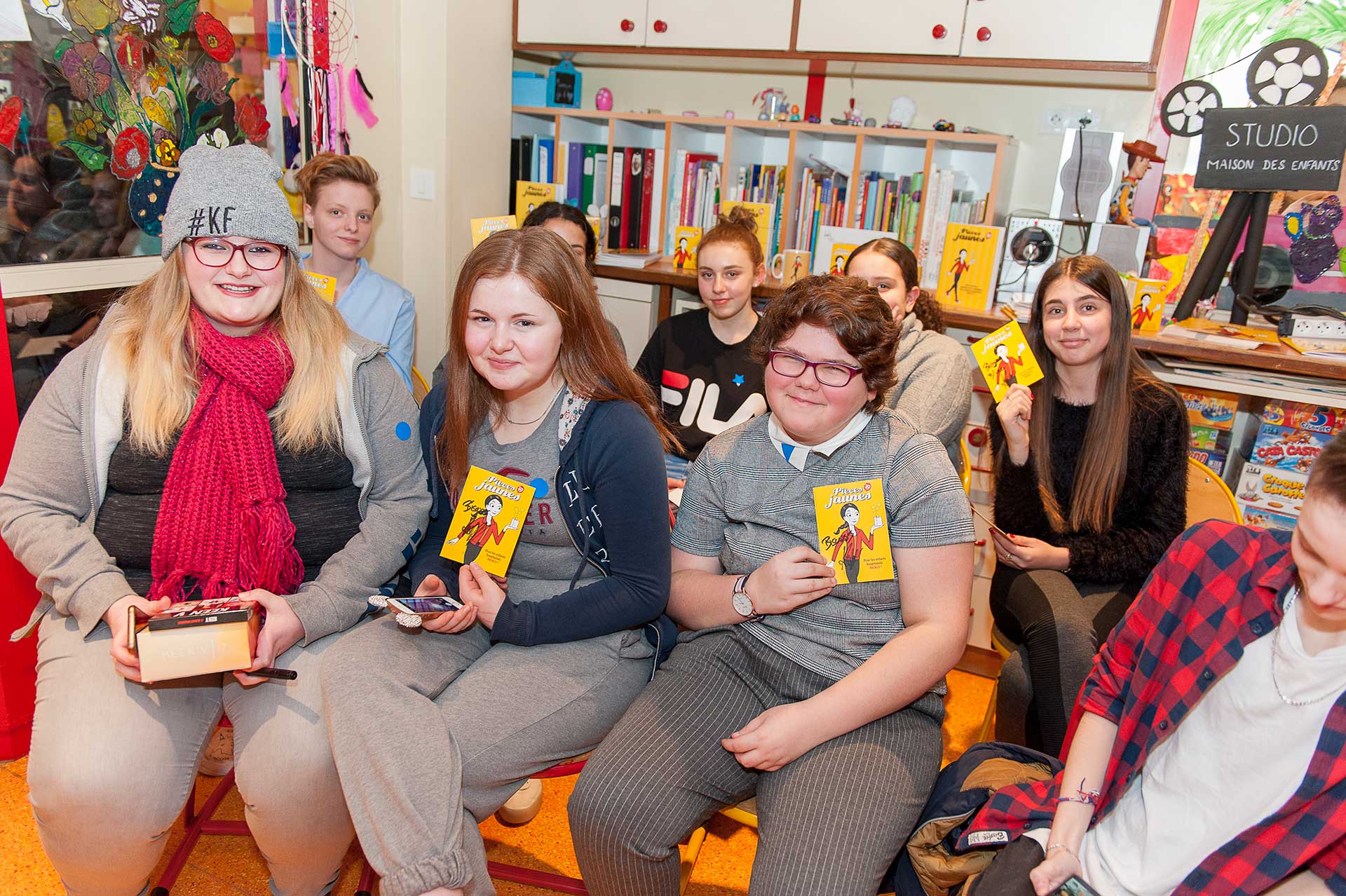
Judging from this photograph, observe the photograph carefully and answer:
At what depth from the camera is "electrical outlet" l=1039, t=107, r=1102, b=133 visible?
3188 mm

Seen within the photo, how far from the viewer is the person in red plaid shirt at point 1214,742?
40.1 inches

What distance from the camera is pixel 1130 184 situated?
3057 millimetres

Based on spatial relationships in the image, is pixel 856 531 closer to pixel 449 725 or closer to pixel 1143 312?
pixel 449 725

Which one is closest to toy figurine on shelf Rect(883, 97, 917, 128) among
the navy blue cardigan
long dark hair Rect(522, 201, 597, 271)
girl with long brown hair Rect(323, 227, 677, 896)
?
long dark hair Rect(522, 201, 597, 271)

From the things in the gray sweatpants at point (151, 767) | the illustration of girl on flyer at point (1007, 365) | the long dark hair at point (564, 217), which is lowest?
the gray sweatpants at point (151, 767)

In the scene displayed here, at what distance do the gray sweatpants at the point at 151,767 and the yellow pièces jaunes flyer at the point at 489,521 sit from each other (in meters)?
0.32

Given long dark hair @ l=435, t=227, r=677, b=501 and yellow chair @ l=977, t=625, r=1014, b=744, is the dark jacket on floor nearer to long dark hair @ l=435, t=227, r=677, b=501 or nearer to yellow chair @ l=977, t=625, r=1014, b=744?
yellow chair @ l=977, t=625, r=1014, b=744

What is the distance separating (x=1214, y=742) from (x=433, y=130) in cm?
314

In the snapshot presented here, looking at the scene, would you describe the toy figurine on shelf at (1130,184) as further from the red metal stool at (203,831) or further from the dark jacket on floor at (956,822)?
the red metal stool at (203,831)

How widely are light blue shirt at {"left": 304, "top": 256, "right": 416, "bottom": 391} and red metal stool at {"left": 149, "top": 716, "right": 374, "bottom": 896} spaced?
3.94ft

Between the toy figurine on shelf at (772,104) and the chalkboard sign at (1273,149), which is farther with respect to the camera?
the toy figurine on shelf at (772,104)

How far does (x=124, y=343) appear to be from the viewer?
158cm

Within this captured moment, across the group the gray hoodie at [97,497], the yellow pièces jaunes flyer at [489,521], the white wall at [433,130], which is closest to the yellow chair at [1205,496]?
the yellow pièces jaunes flyer at [489,521]

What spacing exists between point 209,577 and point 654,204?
2549mm
